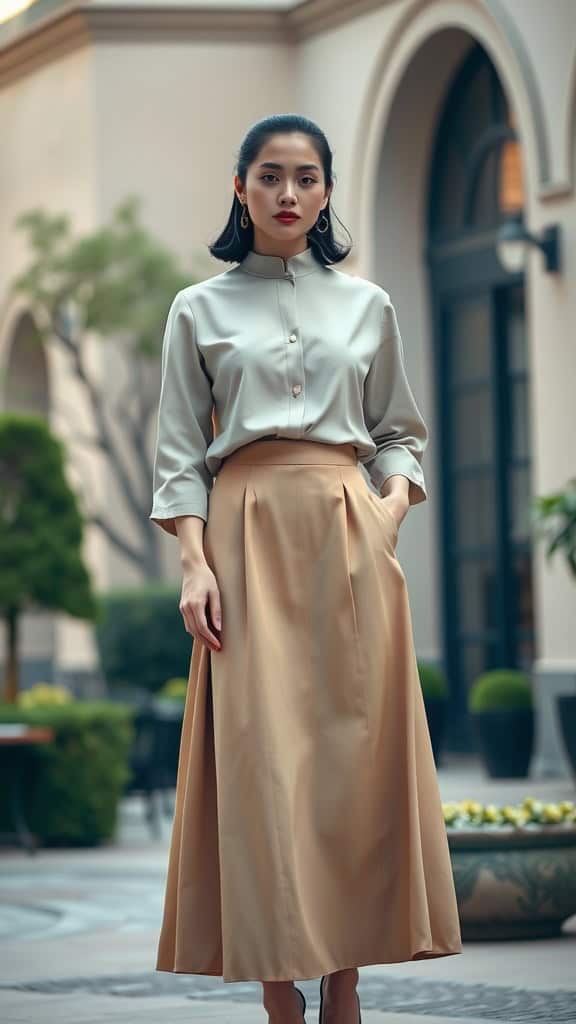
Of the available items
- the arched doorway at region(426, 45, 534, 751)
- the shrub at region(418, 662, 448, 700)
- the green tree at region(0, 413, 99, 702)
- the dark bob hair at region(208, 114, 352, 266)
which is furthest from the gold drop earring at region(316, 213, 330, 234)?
the arched doorway at region(426, 45, 534, 751)

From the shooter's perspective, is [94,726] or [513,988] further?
[94,726]

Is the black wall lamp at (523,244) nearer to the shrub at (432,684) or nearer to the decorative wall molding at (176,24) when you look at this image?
the shrub at (432,684)

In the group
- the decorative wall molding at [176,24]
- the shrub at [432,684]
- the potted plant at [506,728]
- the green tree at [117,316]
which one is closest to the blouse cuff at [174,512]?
the potted plant at [506,728]

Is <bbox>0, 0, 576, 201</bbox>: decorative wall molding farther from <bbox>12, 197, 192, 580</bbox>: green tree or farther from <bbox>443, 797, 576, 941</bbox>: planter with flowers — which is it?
<bbox>443, 797, 576, 941</bbox>: planter with flowers

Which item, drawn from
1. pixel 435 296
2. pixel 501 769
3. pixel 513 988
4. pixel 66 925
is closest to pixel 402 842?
pixel 513 988

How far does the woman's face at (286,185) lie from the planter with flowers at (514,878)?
8.97 feet

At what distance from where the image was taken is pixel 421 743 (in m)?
3.89

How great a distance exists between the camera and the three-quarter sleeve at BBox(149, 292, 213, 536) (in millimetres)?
3936

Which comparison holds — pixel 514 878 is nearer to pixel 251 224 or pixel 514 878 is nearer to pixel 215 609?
pixel 215 609

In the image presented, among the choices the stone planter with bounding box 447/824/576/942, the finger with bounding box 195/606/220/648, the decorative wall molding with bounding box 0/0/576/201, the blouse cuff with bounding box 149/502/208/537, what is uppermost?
the decorative wall molding with bounding box 0/0/576/201

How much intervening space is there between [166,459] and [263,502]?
0.71 feet

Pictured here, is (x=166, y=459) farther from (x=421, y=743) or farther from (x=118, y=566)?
(x=118, y=566)

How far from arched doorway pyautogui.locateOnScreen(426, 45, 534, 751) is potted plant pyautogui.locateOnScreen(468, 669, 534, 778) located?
171 centimetres

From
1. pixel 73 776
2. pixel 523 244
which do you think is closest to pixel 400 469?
pixel 73 776
